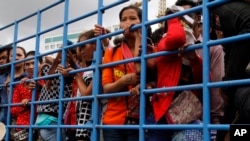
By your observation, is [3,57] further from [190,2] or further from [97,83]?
[190,2]

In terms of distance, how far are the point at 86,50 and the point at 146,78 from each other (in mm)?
876

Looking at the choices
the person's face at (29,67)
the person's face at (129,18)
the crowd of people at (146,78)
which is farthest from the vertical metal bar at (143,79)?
the person's face at (29,67)

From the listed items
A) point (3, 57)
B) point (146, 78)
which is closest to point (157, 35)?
point (146, 78)

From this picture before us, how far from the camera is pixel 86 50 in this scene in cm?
339

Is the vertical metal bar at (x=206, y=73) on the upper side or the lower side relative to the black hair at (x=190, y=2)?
lower

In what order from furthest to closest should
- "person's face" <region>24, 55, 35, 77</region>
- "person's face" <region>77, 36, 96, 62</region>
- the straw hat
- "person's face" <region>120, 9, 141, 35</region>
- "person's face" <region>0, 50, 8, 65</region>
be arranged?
"person's face" <region>0, 50, 8, 65</region> < "person's face" <region>24, 55, 35, 77</region> < the straw hat < "person's face" <region>77, 36, 96, 62</region> < "person's face" <region>120, 9, 141, 35</region>

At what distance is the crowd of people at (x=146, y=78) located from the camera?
2.13 meters

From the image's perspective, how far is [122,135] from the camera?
112 inches

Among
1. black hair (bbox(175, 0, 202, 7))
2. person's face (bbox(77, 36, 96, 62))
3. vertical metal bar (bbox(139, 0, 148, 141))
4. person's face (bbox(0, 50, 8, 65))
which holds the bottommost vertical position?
vertical metal bar (bbox(139, 0, 148, 141))

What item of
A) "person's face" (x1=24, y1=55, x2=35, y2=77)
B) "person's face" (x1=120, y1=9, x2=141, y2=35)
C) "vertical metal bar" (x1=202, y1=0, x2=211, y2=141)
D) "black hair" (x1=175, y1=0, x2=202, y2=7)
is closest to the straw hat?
"person's face" (x1=24, y1=55, x2=35, y2=77)

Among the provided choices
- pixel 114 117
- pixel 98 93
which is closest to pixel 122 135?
pixel 114 117

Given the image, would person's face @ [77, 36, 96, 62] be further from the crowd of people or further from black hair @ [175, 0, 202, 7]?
black hair @ [175, 0, 202, 7]

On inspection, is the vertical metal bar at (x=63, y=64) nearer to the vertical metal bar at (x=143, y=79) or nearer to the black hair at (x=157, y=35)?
the black hair at (x=157, y=35)

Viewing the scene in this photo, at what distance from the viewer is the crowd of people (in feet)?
7.00
